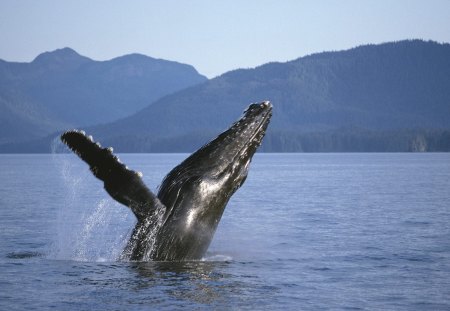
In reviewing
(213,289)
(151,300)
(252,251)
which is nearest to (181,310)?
(151,300)

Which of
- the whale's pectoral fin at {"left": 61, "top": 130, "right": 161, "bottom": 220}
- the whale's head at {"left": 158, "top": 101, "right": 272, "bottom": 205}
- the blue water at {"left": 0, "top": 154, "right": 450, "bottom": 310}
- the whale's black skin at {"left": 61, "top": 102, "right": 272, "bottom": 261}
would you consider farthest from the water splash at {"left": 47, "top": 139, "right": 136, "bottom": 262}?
the whale's head at {"left": 158, "top": 101, "right": 272, "bottom": 205}

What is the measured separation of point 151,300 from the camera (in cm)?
1036

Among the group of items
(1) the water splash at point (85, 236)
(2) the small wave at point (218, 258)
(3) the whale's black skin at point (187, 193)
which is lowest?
(1) the water splash at point (85, 236)

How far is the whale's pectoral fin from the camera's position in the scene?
10188 millimetres

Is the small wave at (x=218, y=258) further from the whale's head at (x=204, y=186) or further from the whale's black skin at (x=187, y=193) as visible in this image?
the whale's head at (x=204, y=186)

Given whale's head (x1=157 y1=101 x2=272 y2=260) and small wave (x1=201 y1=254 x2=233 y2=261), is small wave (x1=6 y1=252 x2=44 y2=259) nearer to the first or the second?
small wave (x1=201 y1=254 x2=233 y2=261)

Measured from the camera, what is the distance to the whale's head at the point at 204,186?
36.4ft

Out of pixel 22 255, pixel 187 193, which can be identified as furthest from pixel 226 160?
pixel 22 255

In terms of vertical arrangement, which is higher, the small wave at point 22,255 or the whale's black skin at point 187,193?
the whale's black skin at point 187,193

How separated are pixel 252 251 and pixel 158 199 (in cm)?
608

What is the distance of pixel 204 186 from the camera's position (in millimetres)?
11211

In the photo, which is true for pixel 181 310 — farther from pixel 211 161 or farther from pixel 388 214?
pixel 388 214

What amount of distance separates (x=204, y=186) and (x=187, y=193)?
29cm

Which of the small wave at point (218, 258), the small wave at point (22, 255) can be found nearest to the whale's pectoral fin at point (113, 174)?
the small wave at point (218, 258)
